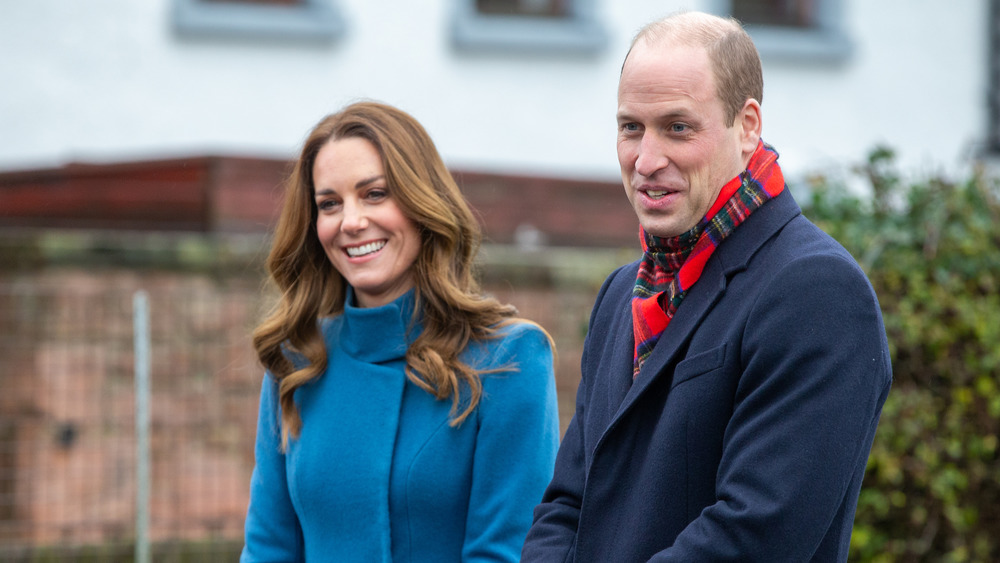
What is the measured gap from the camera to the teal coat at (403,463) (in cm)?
280

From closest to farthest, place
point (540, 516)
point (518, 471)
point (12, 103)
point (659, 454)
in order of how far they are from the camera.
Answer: point (659, 454)
point (540, 516)
point (518, 471)
point (12, 103)

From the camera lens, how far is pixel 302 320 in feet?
10.3

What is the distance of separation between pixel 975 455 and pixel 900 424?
32 cm

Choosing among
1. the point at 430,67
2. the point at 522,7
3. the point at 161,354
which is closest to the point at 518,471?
the point at 161,354

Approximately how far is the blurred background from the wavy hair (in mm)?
468

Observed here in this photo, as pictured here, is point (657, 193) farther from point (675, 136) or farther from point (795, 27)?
point (795, 27)

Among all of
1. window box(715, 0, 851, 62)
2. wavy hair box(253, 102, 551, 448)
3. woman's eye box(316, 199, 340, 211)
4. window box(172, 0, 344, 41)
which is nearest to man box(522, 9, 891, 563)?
wavy hair box(253, 102, 551, 448)

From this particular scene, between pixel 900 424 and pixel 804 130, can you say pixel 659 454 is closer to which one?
pixel 900 424

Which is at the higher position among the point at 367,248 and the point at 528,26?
the point at 528,26

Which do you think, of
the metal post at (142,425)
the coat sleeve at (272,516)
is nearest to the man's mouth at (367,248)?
the coat sleeve at (272,516)

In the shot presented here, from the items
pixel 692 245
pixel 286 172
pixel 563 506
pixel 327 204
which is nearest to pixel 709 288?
pixel 692 245

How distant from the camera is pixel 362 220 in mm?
2936

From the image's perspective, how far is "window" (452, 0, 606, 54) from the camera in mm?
8961

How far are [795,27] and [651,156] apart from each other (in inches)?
332
